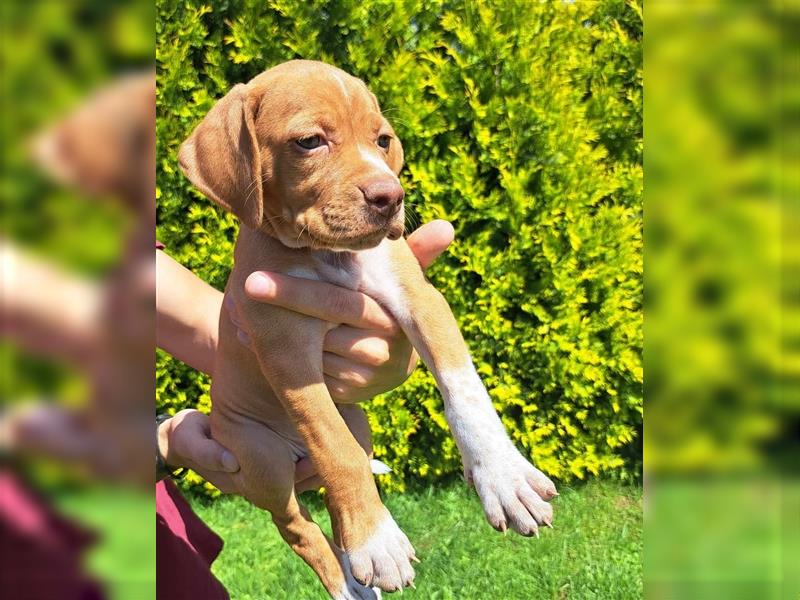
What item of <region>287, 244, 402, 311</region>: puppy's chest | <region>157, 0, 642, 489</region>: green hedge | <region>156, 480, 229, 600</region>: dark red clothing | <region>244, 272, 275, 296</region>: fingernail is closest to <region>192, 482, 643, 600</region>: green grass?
<region>157, 0, 642, 489</region>: green hedge

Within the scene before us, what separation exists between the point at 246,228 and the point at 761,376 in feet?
6.72

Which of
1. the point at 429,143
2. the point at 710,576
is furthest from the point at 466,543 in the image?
the point at 710,576

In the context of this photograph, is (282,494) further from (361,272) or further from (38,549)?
(38,549)

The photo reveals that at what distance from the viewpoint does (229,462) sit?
281 centimetres

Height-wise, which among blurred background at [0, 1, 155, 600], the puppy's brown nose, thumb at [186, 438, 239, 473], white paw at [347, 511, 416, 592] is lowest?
thumb at [186, 438, 239, 473]

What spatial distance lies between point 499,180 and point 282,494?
13.2 feet

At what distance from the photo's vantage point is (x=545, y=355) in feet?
21.4

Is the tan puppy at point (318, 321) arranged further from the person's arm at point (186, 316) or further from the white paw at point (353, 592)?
the person's arm at point (186, 316)

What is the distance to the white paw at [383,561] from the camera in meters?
2.20

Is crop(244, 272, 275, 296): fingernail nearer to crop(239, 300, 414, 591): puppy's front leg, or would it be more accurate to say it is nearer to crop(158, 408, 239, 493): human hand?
crop(239, 300, 414, 591): puppy's front leg

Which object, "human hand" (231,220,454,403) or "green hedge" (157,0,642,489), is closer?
"human hand" (231,220,454,403)

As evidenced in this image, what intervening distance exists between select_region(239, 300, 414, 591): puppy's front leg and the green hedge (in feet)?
10.8

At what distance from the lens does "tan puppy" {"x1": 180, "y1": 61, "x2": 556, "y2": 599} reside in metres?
2.27

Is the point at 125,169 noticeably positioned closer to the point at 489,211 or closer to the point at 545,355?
the point at 489,211
